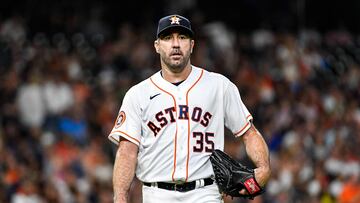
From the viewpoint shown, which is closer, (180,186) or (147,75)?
(180,186)

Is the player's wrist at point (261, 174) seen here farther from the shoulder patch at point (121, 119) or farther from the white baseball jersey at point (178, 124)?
the shoulder patch at point (121, 119)

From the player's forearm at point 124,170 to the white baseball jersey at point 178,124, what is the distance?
0.06 meters

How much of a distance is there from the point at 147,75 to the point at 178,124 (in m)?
8.23

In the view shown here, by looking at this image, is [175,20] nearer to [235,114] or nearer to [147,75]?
[235,114]

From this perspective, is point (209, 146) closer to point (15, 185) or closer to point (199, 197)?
point (199, 197)

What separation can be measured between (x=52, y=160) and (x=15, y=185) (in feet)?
4.08

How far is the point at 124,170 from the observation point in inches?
239

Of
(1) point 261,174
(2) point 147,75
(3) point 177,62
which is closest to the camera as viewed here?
(1) point 261,174

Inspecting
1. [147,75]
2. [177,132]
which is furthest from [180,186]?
[147,75]

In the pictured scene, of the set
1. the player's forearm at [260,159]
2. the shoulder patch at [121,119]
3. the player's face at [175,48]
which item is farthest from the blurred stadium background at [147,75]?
the player's forearm at [260,159]

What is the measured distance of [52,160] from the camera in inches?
488

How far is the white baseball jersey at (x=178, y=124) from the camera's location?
6.13 m

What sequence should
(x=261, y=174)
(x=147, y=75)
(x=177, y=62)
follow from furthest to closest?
(x=147, y=75) < (x=177, y=62) < (x=261, y=174)

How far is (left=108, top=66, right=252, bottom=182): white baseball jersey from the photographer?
6129mm
